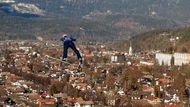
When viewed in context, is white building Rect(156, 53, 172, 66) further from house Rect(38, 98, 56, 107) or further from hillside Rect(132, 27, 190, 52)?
house Rect(38, 98, 56, 107)

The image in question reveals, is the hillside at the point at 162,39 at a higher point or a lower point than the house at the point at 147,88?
lower

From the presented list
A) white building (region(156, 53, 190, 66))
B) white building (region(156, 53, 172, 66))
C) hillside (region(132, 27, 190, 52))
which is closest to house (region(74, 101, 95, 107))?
white building (region(156, 53, 190, 66))

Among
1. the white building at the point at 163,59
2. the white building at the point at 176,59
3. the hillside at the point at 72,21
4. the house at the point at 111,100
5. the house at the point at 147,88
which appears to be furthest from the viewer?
the hillside at the point at 72,21

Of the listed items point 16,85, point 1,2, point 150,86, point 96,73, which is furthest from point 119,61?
point 1,2

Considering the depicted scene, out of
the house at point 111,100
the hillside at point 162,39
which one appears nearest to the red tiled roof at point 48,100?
the house at point 111,100

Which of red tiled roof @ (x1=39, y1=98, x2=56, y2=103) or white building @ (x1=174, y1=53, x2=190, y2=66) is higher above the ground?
red tiled roof @ (x1=39, y1=98, x2=56, y2=103)

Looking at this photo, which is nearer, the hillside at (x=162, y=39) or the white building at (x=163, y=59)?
the white building at (x=163, y=59)

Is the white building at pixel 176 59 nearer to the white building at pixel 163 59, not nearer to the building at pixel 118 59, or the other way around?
the white building at pixel 163 59

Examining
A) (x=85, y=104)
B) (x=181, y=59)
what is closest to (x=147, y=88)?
(x=85, y=104)
